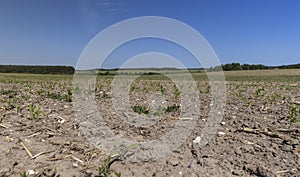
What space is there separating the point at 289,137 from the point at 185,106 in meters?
2.53

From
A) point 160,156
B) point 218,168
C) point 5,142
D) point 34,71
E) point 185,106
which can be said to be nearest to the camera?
point 218,168

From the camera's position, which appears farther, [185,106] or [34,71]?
[34,71]

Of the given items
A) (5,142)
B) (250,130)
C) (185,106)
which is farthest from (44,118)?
(250,130)

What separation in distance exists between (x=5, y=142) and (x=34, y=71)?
257 feet

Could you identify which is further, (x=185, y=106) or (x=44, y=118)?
(x=185, y=106)

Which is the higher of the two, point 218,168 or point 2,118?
point 2,118

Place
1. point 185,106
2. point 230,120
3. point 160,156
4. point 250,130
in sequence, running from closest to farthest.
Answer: point 160,156
point 250,130
point 230,120
point 185,106

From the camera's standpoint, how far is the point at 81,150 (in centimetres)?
332

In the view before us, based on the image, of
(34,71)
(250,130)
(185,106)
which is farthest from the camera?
(34,71)

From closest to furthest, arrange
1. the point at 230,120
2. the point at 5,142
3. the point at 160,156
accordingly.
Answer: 1. the point at 160,156
2. the point at 5,142
3. the point at 230,120

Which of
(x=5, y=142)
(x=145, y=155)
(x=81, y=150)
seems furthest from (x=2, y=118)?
(x=145, y=155)

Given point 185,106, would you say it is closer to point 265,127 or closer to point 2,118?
point 265,127

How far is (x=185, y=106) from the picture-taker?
588 cm

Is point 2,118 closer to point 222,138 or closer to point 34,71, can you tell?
point 222,138
